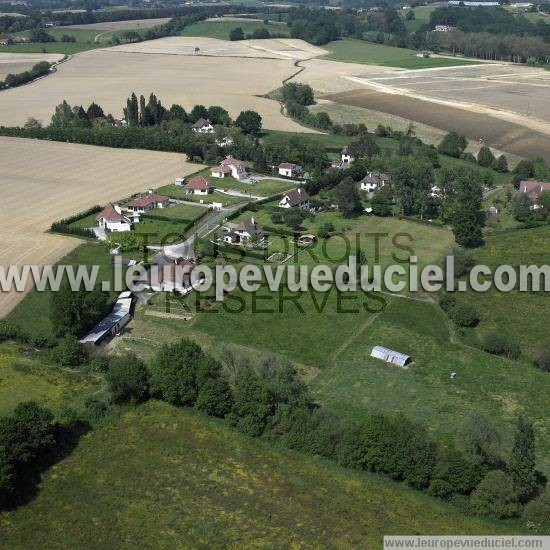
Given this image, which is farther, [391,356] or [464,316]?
[464,316]

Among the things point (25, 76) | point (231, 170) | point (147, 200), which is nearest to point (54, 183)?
point (147, 200)

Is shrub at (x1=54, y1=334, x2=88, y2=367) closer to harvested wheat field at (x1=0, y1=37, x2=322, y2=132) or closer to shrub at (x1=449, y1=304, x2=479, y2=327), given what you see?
shrub at (x1=449, y1=304, x2=479, y2=327)

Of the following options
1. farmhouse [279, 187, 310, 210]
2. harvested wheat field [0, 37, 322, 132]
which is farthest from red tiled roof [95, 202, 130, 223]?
harvested wheat field [0, 37, 322, 132]

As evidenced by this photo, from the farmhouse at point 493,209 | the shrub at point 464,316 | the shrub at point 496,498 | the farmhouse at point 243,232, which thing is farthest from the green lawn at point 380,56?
the shrub at point 496,498

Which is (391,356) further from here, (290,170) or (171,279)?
(290,170)

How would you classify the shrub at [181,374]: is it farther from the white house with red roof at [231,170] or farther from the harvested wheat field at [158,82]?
the harvested wheat field at [158,82]

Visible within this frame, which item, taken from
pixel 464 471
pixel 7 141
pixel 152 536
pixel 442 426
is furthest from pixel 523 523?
pixel 7 141
